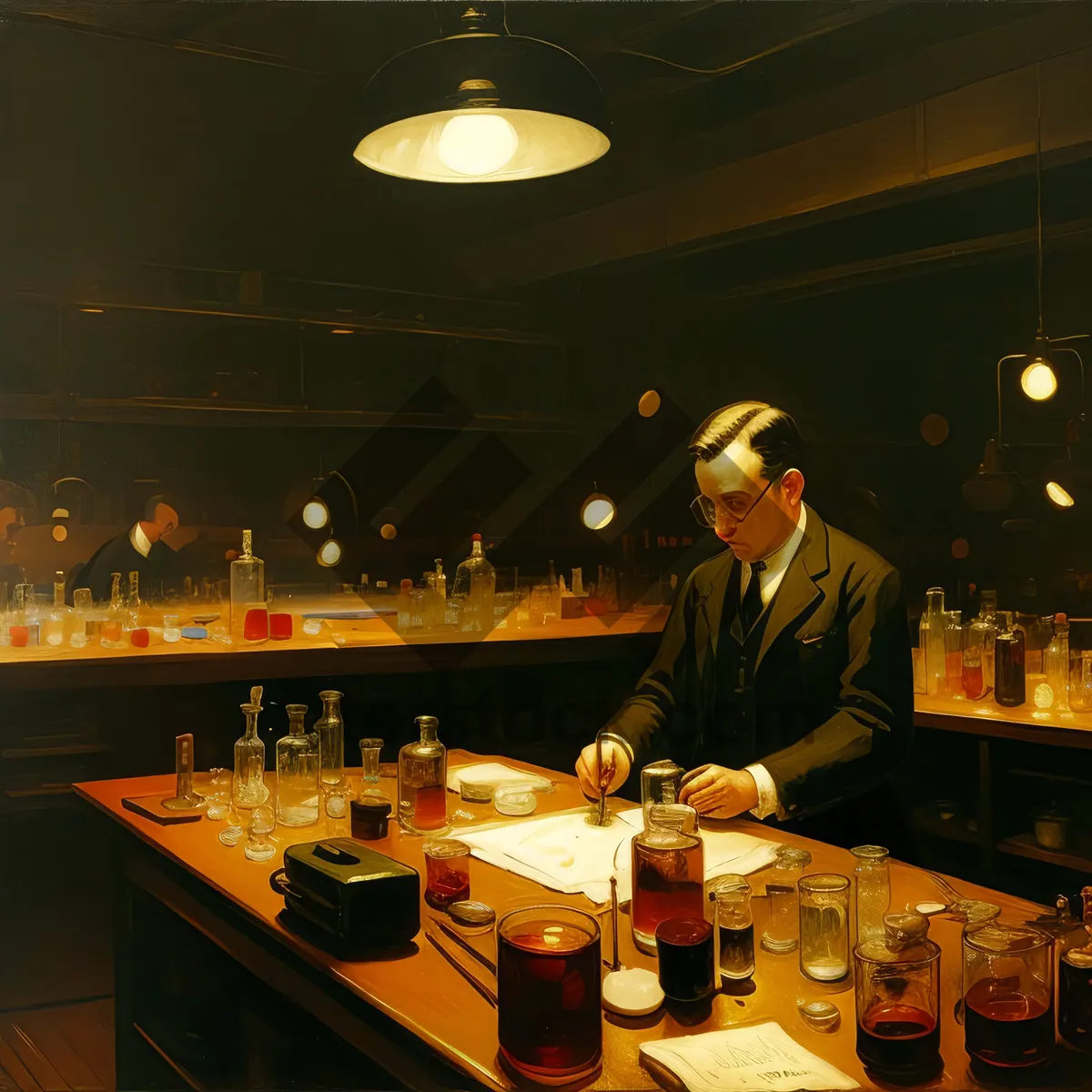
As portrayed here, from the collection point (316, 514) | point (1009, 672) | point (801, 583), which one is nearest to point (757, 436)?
point (801, 583)

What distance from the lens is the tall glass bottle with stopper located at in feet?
7.21

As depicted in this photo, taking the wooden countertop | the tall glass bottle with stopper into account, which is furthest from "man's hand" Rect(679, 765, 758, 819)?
the tall glass bottle with stopper

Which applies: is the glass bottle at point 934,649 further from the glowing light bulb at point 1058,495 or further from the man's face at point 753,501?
the man's face at point 753,501

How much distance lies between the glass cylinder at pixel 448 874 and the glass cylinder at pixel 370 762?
742 millimetres

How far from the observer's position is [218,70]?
2.58 m

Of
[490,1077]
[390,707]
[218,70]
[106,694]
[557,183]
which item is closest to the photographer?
[490,1077]

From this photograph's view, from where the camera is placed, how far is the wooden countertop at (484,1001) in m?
1.18

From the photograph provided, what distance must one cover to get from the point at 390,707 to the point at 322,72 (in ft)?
6.93

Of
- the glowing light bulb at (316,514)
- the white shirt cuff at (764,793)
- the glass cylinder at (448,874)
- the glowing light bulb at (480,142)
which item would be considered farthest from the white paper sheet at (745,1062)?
the glowing light bulb at (316,514)

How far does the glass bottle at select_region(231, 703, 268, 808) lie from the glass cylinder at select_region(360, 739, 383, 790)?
234 mm

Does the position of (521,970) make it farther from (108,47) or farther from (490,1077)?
(108,47)

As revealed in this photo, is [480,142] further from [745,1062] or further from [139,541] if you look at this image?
[139,541]

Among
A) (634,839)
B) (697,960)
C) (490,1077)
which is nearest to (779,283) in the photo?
(634,839)

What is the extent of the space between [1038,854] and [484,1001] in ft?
7.22
